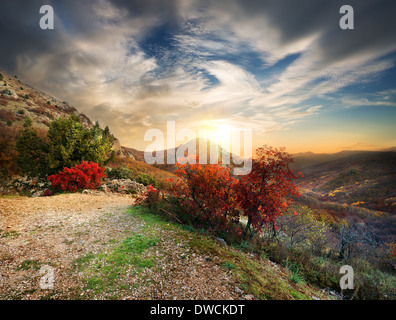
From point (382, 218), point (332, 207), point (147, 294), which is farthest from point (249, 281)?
point (332, 207)

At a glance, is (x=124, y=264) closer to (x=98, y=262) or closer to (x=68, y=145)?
(x=98, y=262)

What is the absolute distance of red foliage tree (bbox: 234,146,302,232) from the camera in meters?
6.95

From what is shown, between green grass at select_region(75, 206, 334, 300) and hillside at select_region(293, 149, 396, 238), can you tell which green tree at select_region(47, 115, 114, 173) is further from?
hillside at select_region(293, 149, 396, 238)

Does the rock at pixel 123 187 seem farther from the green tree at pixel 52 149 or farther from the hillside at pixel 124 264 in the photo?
the hillside at pixel 124 264

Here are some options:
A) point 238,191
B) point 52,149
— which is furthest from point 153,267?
Result: point 52,149

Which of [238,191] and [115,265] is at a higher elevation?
[238,191]

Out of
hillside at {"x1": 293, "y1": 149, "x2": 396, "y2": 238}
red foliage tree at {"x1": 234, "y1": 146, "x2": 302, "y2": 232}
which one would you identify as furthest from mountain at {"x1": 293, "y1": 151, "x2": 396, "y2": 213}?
red foliage tree at {"x1": 234, "y1": 146, "x2": 302, "y2": 232}

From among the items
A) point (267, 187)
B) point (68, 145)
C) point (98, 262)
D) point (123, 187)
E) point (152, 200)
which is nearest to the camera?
point (98, 262)

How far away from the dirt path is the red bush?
569 centimetres

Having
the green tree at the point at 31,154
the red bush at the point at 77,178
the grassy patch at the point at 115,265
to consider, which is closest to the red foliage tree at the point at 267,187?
the grassy patch at the point at 115,265

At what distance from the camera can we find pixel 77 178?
1349 centimetres

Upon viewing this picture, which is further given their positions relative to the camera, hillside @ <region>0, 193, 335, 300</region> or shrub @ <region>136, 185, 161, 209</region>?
shrub @ <region>136, 185, 161, 209</region>

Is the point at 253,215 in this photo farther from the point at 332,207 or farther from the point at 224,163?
the point at 332,207

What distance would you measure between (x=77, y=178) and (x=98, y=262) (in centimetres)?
1161
